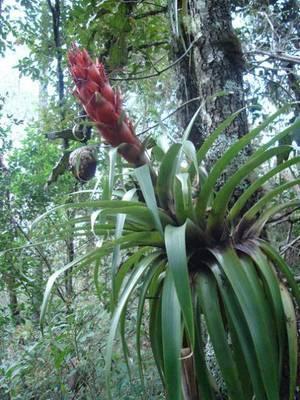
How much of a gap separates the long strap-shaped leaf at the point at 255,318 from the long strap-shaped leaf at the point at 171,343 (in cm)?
10

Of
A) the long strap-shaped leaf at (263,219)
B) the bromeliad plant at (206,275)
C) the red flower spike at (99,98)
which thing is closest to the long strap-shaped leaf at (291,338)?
the bromeliad plant at (206,275)

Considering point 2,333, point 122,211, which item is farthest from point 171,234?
point 2,333

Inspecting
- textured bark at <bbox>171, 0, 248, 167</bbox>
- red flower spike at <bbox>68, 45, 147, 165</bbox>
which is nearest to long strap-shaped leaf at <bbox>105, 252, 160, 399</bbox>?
red flower spike at <bbox>68, 45, 147, 165</bbox>

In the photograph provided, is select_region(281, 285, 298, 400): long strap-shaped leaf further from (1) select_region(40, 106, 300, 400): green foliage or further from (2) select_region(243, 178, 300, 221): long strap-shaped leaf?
(2) select_region(243, 178, 300, 221): long strap-shaped leaf

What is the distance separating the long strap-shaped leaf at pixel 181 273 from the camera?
0.56 meters

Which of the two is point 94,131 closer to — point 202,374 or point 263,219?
point 263,219

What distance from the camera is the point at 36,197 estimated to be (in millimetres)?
2650

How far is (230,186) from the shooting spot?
28.1 inches

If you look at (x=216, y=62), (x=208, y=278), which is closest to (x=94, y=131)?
(x=216, y=62)

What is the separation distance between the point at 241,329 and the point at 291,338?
0.27 ft

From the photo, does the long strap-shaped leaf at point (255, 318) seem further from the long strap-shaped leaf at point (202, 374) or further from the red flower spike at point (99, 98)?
the red flower spike at point (99, 98)

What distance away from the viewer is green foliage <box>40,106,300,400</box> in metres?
0.61

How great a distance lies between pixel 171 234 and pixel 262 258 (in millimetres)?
189

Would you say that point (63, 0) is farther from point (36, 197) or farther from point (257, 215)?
point (257, 215)
